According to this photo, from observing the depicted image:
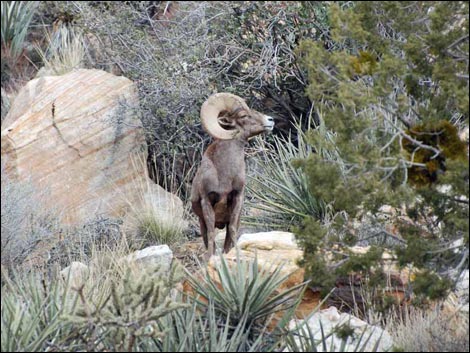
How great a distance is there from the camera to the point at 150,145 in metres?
16.0

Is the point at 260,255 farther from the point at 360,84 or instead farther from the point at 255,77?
the point at 255,77

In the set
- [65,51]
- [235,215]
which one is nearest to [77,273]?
[235,215]

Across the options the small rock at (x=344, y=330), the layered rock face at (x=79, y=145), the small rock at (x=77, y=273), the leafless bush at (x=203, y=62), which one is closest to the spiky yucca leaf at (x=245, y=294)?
the small rock at (x=344, y=330)

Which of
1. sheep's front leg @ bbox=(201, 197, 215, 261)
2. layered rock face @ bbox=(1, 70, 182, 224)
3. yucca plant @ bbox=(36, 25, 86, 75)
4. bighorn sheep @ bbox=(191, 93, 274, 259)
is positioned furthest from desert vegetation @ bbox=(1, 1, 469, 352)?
yucca plant @ bbox=(36, 25, 86, 75)

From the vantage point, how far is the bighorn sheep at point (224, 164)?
36.3 ft

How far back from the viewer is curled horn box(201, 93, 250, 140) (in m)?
11.1

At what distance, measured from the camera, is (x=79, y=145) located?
49.8ft

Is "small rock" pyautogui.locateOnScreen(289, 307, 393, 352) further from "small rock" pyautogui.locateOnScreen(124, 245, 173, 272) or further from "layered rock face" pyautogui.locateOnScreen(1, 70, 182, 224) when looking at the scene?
"layered rock face" pyautogui.locateOnScreen(1, 70, 182, 224)

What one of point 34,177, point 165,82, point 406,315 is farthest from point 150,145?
point 406,315

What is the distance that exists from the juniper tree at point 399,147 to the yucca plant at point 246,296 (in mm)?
672

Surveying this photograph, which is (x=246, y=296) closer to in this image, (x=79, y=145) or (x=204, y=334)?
(x=204, y=334)

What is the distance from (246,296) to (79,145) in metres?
6.44

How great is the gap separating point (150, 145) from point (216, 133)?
4.94m

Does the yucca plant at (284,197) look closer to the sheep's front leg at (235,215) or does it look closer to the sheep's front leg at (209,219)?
the sheep's front leg at (235,215)
